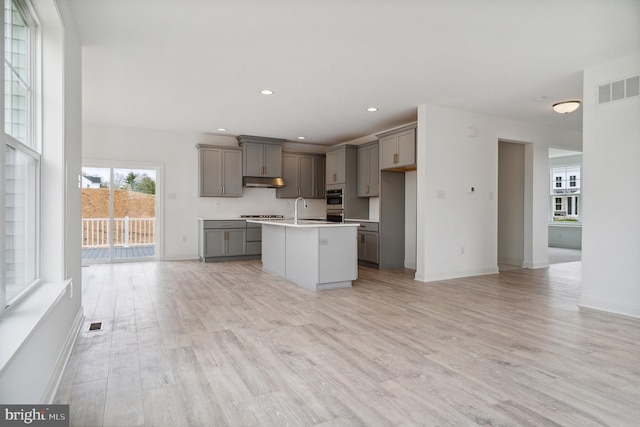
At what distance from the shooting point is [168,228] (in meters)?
7.48

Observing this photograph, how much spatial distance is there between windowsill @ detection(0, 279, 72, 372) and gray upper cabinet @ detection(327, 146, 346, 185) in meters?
5.89

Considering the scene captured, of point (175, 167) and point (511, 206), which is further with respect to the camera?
point (175, 167)

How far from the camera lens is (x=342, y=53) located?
12.0ft

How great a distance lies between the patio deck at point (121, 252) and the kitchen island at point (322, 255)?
3627 mm

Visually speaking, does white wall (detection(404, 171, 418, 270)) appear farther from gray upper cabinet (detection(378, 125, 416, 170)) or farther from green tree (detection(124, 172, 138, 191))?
green tree (detection(124, 172, 138, 191))

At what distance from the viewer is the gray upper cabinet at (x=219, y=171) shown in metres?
7.52

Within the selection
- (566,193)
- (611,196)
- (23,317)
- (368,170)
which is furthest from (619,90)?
(566,193)

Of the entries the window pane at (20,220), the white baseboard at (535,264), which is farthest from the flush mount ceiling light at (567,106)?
the window pane at (20,220)

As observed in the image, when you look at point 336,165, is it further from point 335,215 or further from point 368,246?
point 368,246

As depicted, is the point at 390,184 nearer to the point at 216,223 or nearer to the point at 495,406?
the point at 216,223

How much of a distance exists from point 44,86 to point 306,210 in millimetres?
6647

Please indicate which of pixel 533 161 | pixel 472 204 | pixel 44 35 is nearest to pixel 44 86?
pixel 44 35

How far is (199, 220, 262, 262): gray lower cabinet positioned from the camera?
→ 7332 mm

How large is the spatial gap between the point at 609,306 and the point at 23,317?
4955 mm
